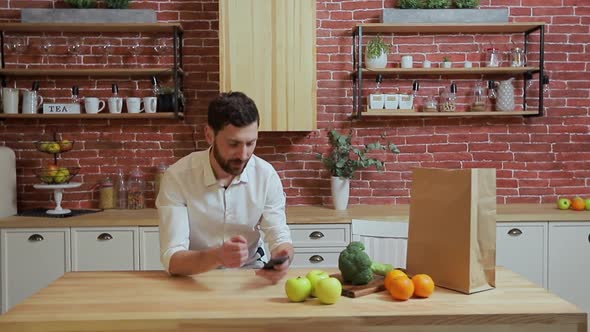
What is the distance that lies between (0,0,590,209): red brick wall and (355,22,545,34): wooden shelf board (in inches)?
3.8

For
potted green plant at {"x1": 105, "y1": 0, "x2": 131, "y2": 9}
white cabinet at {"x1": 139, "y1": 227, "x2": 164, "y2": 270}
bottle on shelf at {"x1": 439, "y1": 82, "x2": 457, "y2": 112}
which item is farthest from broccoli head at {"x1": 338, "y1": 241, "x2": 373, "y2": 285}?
potted green plant at {"x1": 105, "y1": 0, "x2": 131, "y2": 9}

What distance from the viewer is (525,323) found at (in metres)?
1.57

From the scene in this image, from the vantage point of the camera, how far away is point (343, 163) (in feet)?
12.6

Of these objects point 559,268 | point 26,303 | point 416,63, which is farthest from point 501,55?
point 26,303

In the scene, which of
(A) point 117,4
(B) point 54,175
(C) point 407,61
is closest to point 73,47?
(A) point 117,4

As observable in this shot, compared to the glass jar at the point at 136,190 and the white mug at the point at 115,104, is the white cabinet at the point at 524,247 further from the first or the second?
the white mug at the point at 115,104

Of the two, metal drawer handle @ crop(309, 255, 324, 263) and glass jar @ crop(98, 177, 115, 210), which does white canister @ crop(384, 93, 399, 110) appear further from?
glass jar @ crop(98, 177, 115, 210)

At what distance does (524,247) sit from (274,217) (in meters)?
1.93

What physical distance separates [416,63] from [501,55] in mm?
633

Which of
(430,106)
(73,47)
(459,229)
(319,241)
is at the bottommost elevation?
(319,241)

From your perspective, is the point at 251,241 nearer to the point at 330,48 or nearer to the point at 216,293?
the point at 216,293

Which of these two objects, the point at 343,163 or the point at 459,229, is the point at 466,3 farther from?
the point at 459,229

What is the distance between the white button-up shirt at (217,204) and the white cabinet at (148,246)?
120 centimetres

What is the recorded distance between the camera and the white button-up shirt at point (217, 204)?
7.53ft
